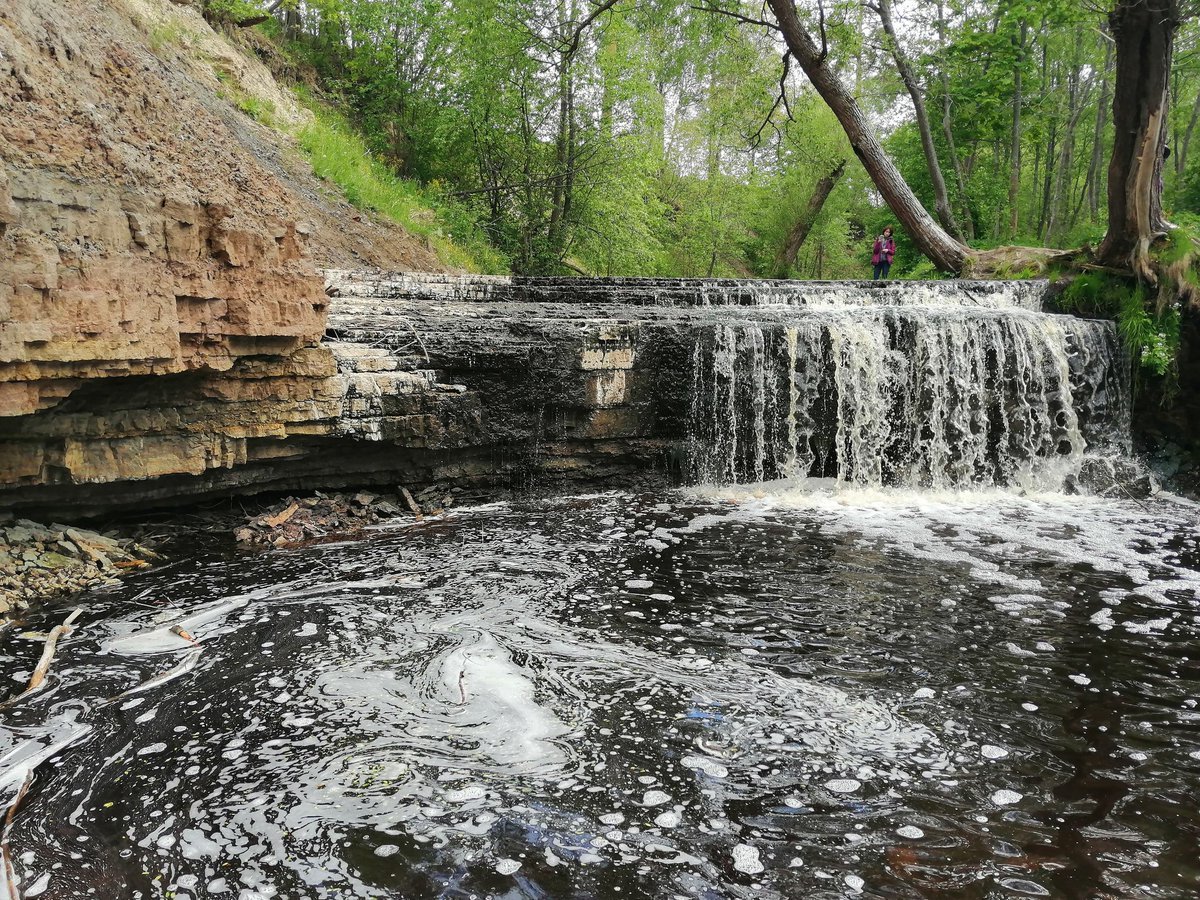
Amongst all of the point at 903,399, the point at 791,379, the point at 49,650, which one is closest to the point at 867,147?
the point at 903,399

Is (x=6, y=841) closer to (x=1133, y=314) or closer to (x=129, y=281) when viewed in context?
(x=129, y=281)

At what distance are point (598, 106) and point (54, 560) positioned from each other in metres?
13.9

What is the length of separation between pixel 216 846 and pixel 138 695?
144cm

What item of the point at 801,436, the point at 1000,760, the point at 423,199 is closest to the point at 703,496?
A: the point at 801,436

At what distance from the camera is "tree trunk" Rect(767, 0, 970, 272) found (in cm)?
1280

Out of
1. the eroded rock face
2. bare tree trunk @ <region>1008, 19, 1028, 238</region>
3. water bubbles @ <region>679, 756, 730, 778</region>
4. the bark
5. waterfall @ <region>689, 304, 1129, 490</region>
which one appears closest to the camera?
water bubbles @ <region>679, 756, 730, 778</region>

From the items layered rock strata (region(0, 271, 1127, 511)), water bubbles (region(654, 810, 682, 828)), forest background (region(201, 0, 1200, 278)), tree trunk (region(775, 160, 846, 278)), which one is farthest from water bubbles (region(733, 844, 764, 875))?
tree trunk (region(775, 160, 846, 278))

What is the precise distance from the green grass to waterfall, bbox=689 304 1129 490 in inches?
320

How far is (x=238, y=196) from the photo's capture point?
6602 mm

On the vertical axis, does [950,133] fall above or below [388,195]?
above

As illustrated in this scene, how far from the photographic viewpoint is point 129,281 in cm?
516

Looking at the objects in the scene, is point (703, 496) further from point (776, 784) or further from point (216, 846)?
point (216, 846)

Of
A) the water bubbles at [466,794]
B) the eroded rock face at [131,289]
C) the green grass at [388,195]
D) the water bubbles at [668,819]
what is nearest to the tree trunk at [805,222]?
the green grass at [388,195]

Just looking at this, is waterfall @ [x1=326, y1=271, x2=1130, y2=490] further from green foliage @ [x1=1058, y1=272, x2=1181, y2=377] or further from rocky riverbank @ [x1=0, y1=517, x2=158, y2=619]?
rocky riverbank @ [x1=0, y1=517, x2=158, y2=619]
